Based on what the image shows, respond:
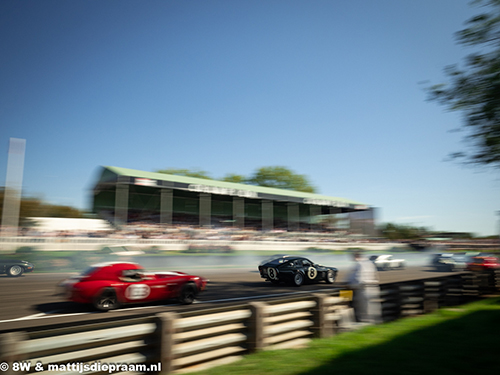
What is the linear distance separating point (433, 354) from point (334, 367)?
5.57ft

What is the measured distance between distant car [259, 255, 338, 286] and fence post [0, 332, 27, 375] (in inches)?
505

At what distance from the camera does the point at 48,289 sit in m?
12.7

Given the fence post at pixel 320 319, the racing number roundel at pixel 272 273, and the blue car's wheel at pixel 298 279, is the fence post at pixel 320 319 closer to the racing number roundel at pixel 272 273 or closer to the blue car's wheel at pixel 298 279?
the blue car's wheel at pixel 298 279

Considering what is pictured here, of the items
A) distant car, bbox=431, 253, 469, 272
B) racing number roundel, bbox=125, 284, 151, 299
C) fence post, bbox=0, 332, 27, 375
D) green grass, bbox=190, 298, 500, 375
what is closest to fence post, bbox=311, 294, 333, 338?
green grass, bbox=190, 298, 500, 375

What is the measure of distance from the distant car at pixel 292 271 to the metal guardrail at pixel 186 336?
26.2 ft

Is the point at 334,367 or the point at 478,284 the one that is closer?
the point at 334,367

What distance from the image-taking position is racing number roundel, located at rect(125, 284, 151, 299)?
362 inches

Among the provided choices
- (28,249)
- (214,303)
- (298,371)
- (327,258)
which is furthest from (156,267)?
(298,371)

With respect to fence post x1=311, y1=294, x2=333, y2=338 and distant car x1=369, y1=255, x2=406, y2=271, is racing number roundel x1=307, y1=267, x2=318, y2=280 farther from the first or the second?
distant car x1=369, y1=255, x2=406, y2=271

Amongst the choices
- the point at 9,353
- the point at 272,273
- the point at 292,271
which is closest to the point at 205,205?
the point at 272,273

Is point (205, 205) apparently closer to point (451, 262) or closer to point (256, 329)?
point (451, 262)

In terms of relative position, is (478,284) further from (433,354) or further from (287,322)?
(287,322)

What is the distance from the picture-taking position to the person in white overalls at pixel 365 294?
6898mm

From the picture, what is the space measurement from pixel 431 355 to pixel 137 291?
693cm
